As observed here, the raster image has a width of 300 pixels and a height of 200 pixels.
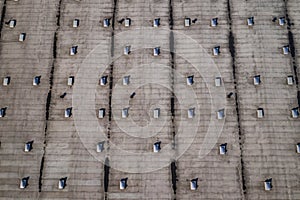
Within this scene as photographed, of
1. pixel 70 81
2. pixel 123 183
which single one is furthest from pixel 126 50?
pixel 123 183

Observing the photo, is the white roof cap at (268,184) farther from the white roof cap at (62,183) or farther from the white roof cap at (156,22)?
the white roof cap at (156,22)

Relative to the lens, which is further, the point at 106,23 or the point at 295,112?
the point at 106,23

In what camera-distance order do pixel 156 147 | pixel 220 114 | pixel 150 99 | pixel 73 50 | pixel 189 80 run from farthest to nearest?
pixel 73 50
pixel 189 80
pixel 150 99
pixel 220 114
pixel 156 147

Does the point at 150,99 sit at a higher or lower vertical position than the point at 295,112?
higher

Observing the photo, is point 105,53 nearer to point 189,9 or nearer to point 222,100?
point 189,9

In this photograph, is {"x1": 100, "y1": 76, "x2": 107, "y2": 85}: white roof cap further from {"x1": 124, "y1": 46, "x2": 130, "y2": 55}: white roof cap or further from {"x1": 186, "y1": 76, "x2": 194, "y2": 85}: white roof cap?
{"x1": 186, "y1": 76, "x2": 194, "y2": 85}: white roof cap

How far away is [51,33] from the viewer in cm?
3544

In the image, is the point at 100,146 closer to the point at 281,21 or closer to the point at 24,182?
the point at 24,182

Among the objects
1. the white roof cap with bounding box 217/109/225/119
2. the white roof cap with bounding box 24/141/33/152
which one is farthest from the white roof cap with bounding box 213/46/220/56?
the white roof cap with bounding box 24/141/33/152

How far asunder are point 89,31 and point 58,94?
730cm

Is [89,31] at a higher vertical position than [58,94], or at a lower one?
higher

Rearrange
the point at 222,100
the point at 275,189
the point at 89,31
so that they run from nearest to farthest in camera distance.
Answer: the point at 275,189 → the point at 222,100 → the point at 89,31

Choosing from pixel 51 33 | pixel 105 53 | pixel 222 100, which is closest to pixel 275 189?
pixel 222 100

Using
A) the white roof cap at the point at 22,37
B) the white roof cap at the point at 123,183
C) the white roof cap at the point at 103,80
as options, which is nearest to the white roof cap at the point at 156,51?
the white roof cap at the point at 103,80
